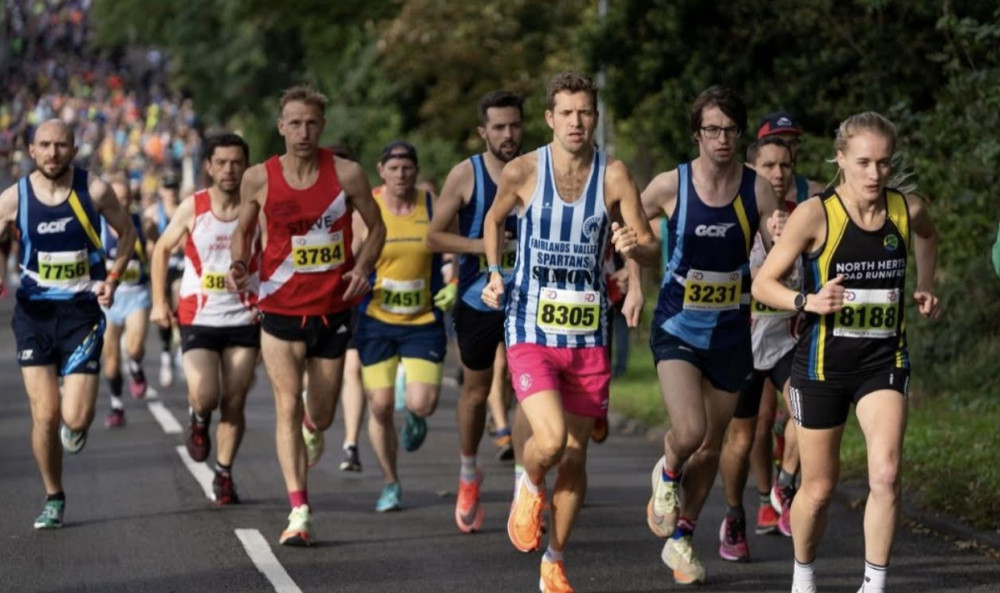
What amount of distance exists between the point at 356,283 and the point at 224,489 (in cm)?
213

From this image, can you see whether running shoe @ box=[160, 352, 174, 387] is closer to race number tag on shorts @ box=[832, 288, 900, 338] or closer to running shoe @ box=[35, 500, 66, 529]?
running shoe @ box=[35, 500, 66, 529]

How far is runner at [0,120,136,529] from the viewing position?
11062 millimetres

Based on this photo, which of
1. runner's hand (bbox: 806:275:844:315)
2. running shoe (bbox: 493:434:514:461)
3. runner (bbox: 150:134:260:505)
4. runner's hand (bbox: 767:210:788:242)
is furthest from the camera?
running shoe (bbox: 493:434:514:461)

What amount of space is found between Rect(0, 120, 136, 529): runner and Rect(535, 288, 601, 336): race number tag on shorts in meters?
3.11

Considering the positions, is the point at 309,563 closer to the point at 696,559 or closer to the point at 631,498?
the point at 696,559

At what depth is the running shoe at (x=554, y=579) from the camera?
28.5 ft

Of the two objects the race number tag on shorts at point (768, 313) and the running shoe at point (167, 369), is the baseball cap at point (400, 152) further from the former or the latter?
the running shoe at point (167, 369)

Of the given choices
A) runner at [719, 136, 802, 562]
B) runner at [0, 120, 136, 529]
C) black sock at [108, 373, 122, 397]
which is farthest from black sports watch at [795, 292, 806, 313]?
black sock at [108, 373, 122, 397]

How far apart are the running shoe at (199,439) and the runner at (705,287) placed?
388cm

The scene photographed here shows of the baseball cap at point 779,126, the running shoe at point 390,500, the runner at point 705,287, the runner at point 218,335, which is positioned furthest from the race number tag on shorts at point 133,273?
the runner at point 705,287

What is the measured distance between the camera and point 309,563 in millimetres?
9969

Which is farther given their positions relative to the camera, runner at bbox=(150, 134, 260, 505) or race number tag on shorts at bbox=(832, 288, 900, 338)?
runner at bbox=(150, 134, 260, 505)

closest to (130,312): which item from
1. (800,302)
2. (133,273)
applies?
(133,273)

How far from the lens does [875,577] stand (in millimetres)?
7852
